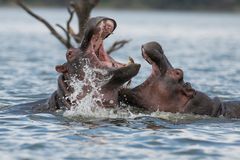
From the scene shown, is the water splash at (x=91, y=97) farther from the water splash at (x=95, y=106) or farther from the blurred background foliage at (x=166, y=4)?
the blurred background foliage at (x=166, y=4)

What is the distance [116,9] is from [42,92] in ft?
344

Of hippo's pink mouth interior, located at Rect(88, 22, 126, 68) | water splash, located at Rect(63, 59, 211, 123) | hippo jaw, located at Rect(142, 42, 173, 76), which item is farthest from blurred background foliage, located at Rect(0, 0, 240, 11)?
hippo jaw, located at Rect(142, 42, 173, 76)

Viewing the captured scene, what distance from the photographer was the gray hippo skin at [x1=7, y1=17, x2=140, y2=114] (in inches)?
396

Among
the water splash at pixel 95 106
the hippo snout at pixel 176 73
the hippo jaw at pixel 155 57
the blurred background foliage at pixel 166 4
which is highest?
the blurred background foliage at pixel 166 4

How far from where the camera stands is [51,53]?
32125mm

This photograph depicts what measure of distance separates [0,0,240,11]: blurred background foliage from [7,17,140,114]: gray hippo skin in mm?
102181

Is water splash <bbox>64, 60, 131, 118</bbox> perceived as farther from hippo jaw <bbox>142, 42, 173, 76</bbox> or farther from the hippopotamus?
hippo jaw <bbox>142, 42, 173, 76</bbox>

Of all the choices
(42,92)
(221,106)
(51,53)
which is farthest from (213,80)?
(51,53)

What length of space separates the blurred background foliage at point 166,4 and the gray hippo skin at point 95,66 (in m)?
102

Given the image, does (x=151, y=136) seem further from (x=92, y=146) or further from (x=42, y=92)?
(x=42, y=92)

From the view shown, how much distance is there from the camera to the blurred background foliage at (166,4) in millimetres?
114125

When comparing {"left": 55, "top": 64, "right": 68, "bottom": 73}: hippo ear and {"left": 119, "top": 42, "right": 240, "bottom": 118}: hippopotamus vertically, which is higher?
{"left": 55, "top": 64, "right": 68, "bottom": 73}: hippo ear

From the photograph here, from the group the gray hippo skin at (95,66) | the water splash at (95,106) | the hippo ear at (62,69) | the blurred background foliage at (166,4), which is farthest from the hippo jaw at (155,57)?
the blurred background foliage at (166,4)

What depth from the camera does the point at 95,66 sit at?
10305 millimetres
